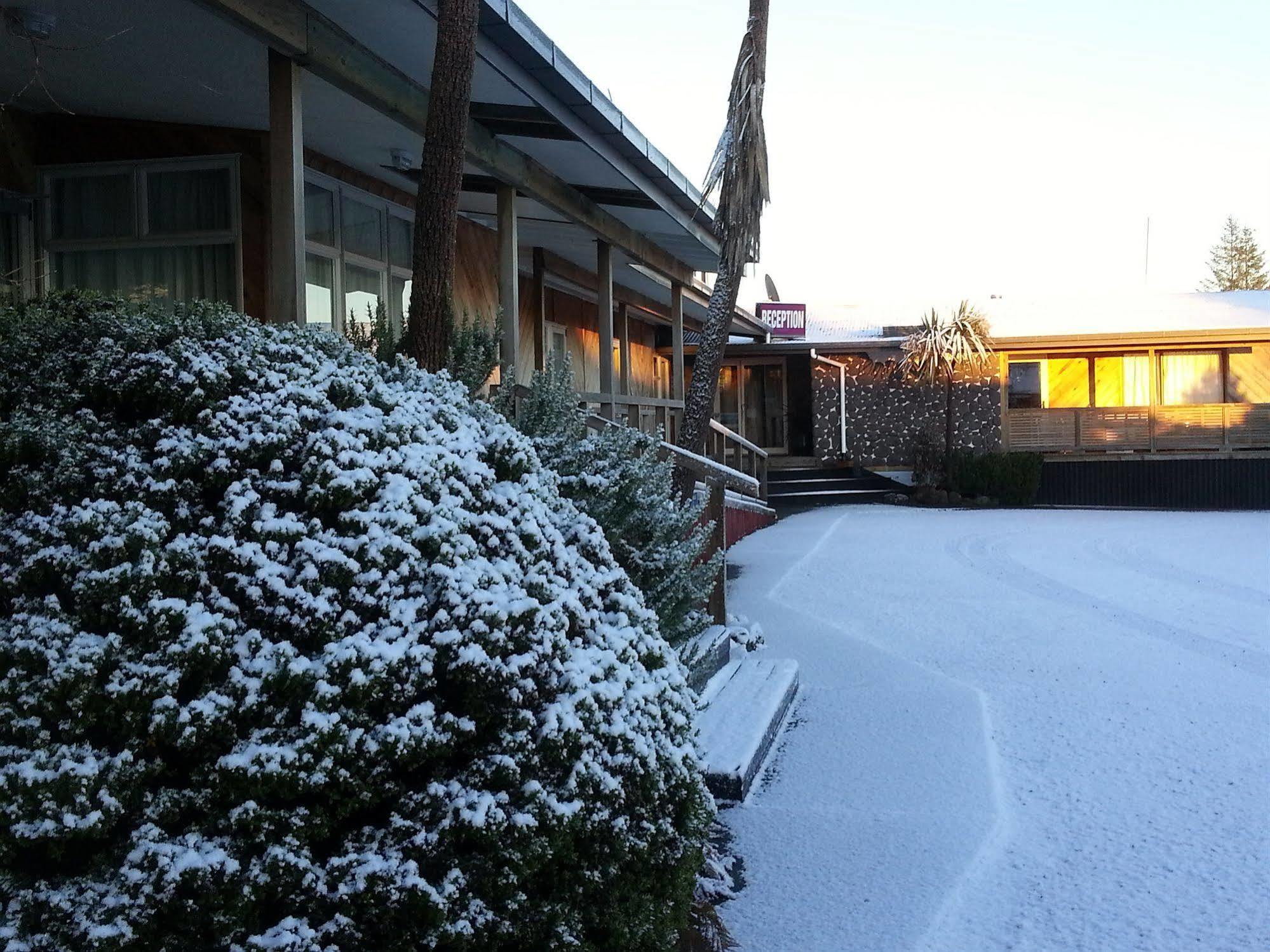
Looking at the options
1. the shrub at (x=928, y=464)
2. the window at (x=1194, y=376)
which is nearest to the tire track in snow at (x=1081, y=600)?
the shrub at (x=928, y=464)

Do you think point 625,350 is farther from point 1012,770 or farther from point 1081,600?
point 1012,770

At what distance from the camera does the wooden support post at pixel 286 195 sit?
627 centimetres

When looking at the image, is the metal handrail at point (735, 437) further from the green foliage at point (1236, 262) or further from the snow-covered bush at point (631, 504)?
the green foliage at point (1236, 262)

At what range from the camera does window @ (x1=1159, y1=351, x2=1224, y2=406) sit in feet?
79.5

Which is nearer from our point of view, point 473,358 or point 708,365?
point 473,358

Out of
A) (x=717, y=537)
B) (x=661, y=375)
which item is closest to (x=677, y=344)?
(x=717, y=537)

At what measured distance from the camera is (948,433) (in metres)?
20.9

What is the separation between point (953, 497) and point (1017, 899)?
16599mm

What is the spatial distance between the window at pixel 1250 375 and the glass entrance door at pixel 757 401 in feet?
32.3

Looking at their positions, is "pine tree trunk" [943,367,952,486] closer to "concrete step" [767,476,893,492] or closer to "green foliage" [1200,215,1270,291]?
"concrete step" [767,476,893,492]

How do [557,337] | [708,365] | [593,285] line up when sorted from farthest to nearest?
[593,285], [557,337], [708,365]

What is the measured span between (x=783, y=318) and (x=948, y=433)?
502cm

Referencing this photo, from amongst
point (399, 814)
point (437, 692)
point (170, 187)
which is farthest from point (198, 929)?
point (170, 187)

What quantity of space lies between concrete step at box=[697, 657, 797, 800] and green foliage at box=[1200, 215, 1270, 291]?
6549cm
